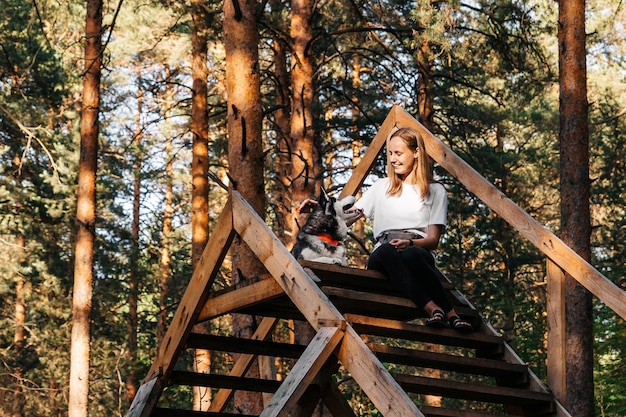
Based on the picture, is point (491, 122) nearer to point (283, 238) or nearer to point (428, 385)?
point (283, 238)

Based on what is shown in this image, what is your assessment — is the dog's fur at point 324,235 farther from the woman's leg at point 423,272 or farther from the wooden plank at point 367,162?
the wooden plank at point 367,162

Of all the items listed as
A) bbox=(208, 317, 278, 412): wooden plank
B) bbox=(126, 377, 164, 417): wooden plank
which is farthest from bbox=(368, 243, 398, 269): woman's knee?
bbox=(126, 377, 164, 417): wooden plank

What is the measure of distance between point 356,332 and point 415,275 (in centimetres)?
77

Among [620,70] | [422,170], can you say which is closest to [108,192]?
[620,70]

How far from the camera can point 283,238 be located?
23047 millimetres

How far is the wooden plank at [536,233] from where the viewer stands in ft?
18.8

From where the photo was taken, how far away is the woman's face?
6846 mm

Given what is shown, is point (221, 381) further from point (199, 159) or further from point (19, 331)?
point (19, 331)

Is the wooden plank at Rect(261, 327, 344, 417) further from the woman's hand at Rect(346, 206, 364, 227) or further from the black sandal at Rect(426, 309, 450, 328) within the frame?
the woman's hand at Rect(346, 206, 364, 227)

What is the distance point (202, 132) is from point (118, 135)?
1276cm

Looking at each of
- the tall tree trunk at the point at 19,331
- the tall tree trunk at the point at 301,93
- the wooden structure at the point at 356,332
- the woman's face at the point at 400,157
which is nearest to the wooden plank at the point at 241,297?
the wooden structure at the point at 356,332

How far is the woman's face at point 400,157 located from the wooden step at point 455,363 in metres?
1.38

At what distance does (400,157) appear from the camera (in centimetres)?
687

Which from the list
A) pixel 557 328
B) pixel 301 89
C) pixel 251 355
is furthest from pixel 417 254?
pixel 301 89
